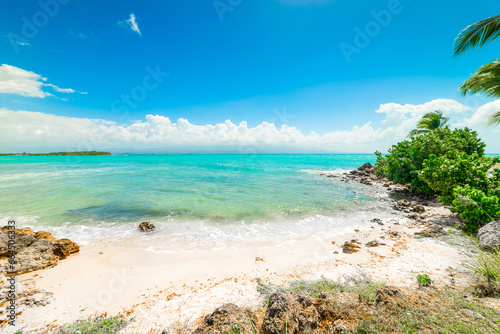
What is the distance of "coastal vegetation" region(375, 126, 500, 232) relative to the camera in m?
8.08

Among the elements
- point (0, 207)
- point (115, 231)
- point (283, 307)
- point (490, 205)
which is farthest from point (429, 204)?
point (0, 207)

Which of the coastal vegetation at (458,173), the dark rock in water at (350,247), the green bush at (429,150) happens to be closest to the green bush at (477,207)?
the coastal vegetation at (458,173)

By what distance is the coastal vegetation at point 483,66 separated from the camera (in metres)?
8.20

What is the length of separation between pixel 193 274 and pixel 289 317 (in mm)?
4372

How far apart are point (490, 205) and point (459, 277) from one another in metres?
5.27

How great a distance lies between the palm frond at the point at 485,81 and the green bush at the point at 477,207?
6063mm

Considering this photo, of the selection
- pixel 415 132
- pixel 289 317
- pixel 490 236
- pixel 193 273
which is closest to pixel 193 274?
pixel 193 273

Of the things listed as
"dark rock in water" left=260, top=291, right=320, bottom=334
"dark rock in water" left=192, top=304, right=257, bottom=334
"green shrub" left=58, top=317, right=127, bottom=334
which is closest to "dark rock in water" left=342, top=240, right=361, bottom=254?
"dark rock in water" left=260, top=291, right=320, bottom=334

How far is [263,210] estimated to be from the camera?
1453 cm

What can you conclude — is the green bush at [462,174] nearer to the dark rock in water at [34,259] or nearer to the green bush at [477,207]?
the green bush at [477,207]

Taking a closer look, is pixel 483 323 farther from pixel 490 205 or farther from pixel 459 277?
pixel 490 205

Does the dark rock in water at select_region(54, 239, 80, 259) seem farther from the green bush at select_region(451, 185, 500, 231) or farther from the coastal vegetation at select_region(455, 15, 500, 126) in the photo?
the coastal vegetation at select_region(455, 15, 500, 126)

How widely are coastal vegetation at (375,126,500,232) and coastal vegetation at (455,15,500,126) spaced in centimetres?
376

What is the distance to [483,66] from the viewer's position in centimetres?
949
